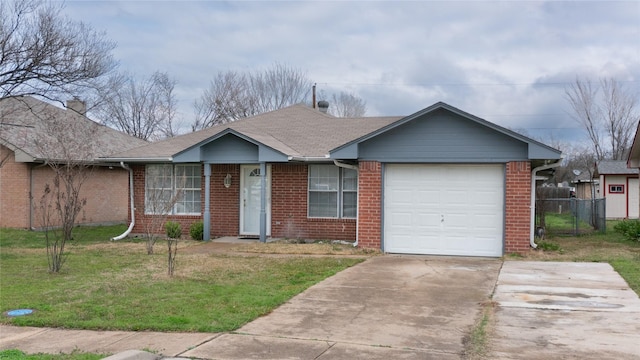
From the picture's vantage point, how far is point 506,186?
1377 centimetres

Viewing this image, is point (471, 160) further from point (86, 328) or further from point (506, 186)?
point (86, 328)

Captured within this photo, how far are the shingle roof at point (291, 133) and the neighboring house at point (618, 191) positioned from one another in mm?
15619

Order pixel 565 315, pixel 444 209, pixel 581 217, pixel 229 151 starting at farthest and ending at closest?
pixel 581 217 < pixel 229 151 < pixel 444 209 < pixel 565 315

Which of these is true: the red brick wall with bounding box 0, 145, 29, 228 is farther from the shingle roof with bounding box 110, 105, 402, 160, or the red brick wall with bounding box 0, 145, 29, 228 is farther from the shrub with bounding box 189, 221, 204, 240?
the shrub with bounding box 189, 221, 204, 240

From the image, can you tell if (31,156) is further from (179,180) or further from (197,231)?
(197,231)

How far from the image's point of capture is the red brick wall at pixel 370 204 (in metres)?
14.6

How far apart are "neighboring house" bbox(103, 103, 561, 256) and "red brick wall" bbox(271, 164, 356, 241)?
0.10ft

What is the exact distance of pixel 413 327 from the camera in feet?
23.6

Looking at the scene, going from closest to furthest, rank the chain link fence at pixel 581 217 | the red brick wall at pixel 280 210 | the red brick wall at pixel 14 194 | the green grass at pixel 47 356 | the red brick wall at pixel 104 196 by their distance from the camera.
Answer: the green grass at pixel 47 356 → the red brick wall at pixel 280 210 → the chain link fence at pixel 581 217 → the red brick wall at pixel 14 194 → the red brick wall at pixel 104 196

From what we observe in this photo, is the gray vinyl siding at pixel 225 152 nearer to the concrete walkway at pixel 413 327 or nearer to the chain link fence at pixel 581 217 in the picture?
the concrete walkway at pixel 413 327

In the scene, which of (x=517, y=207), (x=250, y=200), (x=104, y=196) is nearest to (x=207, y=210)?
(x=250, y=200)

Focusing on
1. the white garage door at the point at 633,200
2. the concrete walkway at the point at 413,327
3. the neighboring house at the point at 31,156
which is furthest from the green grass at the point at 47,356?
the white garage door at the point at 633,200

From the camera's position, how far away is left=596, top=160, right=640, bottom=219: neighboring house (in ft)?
97.3

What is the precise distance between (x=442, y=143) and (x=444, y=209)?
5.34ft
